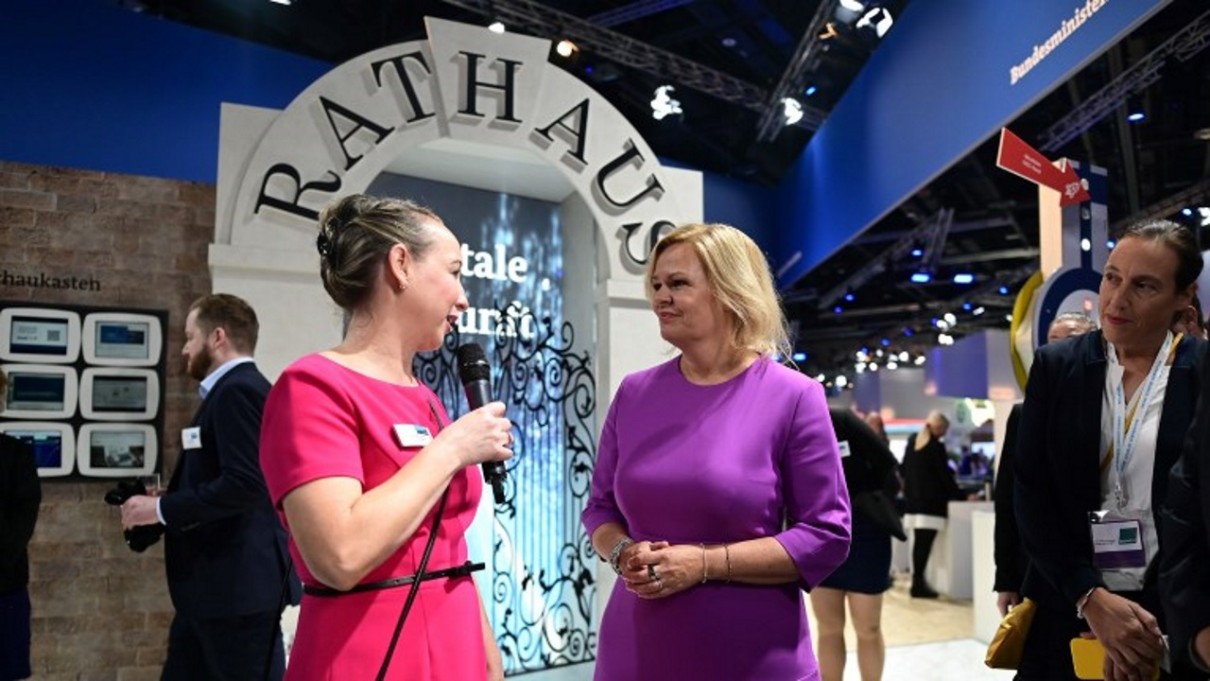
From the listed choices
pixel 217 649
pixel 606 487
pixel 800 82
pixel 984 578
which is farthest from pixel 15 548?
pixel 800 82

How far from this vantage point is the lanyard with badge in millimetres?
1969

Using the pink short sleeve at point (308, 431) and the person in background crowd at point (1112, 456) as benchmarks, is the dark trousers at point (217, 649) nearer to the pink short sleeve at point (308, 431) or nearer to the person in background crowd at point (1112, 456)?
the pink short sleeve at point (308, 431)

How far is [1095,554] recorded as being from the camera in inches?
80.0

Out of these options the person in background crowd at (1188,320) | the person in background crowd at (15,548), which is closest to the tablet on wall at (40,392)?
the person in background crowd at (15,548)

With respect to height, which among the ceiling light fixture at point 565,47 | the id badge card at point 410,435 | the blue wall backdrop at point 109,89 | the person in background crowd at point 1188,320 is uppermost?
the ceiling light fixture at point 565,47

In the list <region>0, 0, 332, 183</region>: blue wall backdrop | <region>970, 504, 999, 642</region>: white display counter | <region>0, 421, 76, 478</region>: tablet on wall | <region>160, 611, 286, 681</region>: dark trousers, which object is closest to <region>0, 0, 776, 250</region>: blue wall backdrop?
<region>0, 0, 332, 183</region>: blue wall backdrop

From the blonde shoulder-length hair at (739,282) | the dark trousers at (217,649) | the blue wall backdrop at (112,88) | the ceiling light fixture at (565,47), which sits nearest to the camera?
the blonde shoulder-length hair at (739,282)

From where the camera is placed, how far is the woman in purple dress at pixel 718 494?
5.71ft

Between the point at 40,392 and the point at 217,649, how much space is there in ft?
7.04

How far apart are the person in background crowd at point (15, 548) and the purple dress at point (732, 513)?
2.21m

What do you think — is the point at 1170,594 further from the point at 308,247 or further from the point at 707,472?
the point at 308,247

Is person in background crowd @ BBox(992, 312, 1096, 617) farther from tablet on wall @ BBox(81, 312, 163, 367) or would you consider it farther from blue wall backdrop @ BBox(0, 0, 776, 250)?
blue wall backdrop @ BBox(0, 0, 776, 250)

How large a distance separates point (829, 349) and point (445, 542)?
21.3 m

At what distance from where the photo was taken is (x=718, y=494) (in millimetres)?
1772
